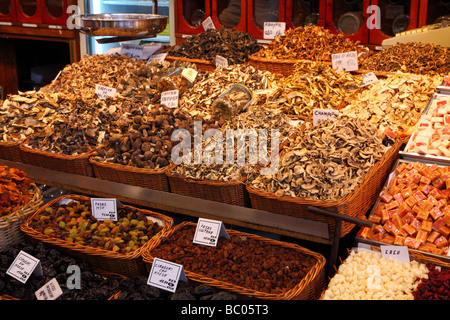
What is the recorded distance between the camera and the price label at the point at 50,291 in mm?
2037

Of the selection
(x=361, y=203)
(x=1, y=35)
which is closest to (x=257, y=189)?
(x=361, y=203)

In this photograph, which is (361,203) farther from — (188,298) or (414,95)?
(414,95)

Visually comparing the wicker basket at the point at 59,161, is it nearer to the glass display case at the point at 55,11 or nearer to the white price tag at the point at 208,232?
the white price tag at the point at 208,232

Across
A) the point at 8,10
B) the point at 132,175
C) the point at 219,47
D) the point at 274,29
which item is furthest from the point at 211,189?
the point at 8,10

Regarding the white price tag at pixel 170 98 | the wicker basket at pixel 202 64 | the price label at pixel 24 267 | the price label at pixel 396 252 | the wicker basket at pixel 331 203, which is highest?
the wicker basket at pixel 202 64

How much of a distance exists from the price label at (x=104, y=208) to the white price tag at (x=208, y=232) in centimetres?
48

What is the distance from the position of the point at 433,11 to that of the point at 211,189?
10.5ft

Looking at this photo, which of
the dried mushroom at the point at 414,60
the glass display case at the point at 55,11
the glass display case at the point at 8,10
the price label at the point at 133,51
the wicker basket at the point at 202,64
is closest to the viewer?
the dried mushroom at the point at 414,60

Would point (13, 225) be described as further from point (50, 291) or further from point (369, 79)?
point (369, 79)

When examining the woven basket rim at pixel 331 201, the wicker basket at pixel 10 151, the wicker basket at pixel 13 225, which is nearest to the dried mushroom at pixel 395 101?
the woven basket rim at pixel 331 201

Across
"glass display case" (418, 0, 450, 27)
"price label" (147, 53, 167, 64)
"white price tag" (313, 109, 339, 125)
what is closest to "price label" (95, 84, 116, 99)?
"price label" (147, 53, 167, 64)

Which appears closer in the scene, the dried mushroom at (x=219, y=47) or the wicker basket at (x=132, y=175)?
the wicker basket at (x=132, y=175)

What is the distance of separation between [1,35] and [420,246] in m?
5.98

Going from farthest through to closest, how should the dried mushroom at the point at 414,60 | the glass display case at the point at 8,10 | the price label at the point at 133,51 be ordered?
the glass display case at the point at 8,10, the price label at the point at 133,51, the dried mushroom at the point at 414,60
